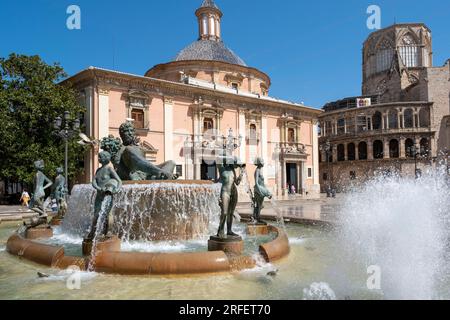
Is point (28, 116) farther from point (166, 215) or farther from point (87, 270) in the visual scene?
point (87, 270)

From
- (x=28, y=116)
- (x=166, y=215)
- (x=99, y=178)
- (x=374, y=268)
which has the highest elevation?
(x=28, y=116)

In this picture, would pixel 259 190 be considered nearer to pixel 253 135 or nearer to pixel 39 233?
pixel 39 233

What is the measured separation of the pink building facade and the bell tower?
0.10 m

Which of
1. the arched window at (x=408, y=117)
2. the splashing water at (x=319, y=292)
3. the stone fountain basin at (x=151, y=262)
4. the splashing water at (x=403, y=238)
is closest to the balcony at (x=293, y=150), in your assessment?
the arched window at (x=408, y=117)

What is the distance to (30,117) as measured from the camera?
19.7 m

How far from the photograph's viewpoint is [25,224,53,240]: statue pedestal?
7.51 metres

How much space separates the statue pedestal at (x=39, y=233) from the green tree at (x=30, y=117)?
1290 cm

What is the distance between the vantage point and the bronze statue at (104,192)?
559 cm

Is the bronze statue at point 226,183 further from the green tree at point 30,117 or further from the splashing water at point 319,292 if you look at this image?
the green tree at point 30,117

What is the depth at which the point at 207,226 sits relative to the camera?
7.70 meters
